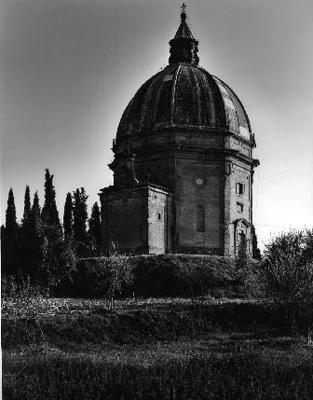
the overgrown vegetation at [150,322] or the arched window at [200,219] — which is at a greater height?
the arched window at [200,219]

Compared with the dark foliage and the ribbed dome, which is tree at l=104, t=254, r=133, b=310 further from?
the ribbed dome

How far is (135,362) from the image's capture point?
19062 mm

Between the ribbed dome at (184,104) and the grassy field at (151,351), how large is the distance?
15952 millimetres

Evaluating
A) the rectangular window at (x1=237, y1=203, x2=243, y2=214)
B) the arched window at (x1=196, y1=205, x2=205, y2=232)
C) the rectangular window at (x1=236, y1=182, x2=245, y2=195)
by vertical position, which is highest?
the rectangular window at (x1=236, y1=182, x2=245, y2=195)

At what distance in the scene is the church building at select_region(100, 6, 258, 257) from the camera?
1714 inches

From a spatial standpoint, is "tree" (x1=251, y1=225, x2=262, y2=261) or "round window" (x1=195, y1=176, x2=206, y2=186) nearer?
"round window" (x1=195, y1=176, x2=206, y2=186)

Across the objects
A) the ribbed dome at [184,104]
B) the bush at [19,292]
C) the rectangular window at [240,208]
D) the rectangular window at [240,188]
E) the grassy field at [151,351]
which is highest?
the ribbed dome at [184,104]

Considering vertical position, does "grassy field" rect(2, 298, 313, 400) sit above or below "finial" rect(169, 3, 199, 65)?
below

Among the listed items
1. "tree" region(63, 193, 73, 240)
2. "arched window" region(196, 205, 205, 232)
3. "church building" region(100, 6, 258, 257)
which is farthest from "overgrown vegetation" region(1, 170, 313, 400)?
"arched window" region(196, 205, 205, 232)

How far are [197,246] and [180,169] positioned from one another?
5.74 metres

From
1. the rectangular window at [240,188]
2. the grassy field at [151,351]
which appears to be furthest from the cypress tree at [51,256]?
the rectangular window at [240,188]

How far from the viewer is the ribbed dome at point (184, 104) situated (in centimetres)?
4488

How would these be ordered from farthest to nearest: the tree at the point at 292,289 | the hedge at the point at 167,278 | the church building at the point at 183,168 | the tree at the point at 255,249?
the tree at the point at 255,249 → the church building at the point at 183,168 → the hedge at the point at 167,278 → the tree at the point at 292,289

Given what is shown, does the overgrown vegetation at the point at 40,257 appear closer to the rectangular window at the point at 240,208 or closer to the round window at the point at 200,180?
the round window at the point at 200,180
